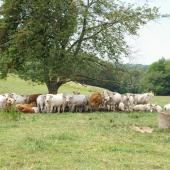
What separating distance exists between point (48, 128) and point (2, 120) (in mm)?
2482

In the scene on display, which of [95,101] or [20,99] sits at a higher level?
[20,99]

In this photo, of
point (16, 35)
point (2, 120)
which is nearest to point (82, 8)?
point (16, 35)

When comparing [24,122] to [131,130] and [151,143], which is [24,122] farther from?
[151,143]

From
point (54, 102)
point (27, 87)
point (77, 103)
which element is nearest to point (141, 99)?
point (77, 103)

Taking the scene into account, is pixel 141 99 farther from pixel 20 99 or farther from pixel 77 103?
pixel 20 99

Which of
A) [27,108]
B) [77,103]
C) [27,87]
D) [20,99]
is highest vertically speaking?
[27,87]

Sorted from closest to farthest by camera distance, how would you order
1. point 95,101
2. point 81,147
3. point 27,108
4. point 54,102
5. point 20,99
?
point 81,147, point 27,108, point 54,102, point 95,101, point 20,99

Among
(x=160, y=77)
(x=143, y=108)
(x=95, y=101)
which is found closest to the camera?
(x=95, y=101)

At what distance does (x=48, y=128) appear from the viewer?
1518 cm

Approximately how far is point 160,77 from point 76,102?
6349 cm

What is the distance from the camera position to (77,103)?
23.8 metres

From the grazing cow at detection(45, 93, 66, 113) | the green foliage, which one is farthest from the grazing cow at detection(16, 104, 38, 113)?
the green foliage

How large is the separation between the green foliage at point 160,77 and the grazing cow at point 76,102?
4439 centimetres

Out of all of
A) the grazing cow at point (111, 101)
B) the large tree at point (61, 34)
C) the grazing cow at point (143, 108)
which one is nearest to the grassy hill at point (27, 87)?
the large tree at point (61, 34)
